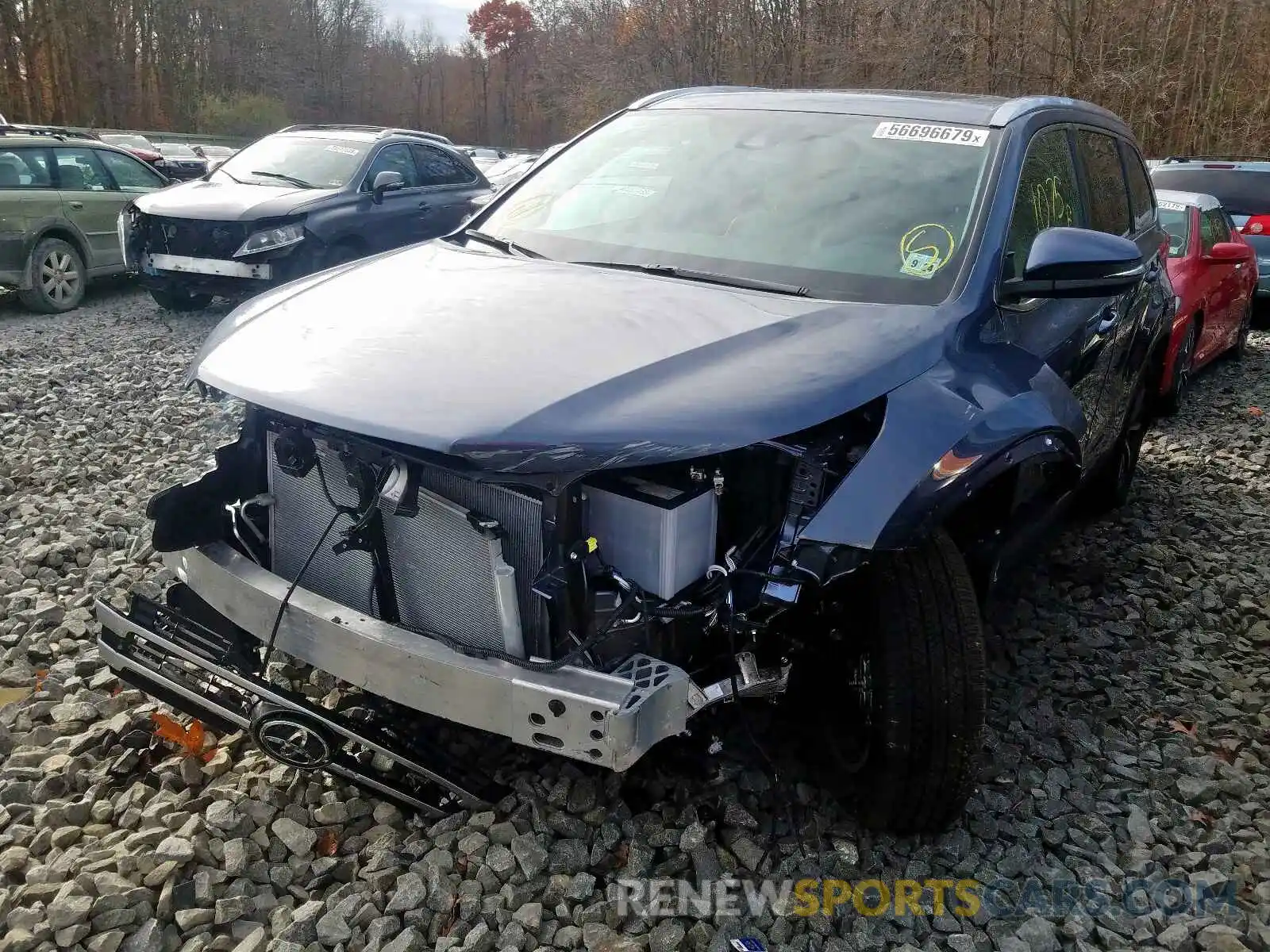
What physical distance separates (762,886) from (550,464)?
1.25m

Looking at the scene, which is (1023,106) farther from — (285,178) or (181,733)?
(285,178)

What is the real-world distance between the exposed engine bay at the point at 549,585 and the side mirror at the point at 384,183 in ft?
21.6

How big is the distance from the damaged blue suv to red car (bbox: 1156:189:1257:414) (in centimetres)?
389

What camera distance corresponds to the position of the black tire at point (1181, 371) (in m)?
5.37

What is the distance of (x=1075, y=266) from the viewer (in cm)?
265

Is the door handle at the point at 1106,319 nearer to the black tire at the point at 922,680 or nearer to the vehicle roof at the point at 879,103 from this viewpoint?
the vehicle roof at the point at 879,103

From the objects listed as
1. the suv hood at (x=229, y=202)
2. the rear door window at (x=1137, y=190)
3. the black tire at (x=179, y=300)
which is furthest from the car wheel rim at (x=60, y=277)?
the rear door window at (x=1137, y=190)

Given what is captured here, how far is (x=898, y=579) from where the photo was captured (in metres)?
2.39

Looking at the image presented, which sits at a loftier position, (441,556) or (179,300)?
(441,556)

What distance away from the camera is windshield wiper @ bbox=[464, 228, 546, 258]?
3193 mm

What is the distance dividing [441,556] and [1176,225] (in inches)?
283

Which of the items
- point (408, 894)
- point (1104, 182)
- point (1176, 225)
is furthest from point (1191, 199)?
point (408, 894)

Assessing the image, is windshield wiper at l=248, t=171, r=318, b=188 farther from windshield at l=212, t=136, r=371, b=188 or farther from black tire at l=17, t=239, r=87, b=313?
black tire at l=17, t=239, r=87, b=313

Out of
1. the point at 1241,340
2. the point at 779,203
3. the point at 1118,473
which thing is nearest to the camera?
the point at 779,203
